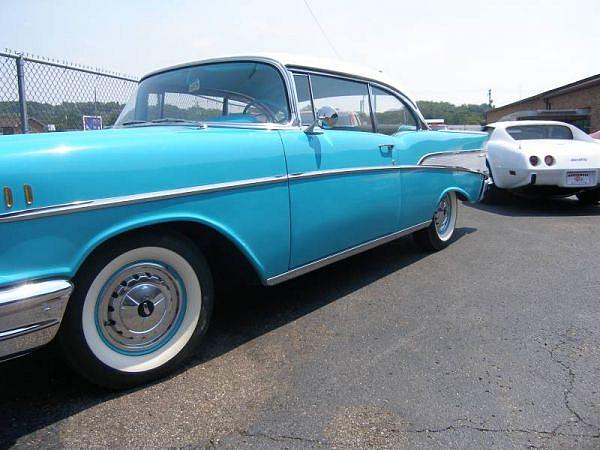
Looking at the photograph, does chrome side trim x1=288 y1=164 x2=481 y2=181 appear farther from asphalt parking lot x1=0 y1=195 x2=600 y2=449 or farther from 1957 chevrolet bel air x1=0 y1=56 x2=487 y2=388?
asphalt parking lot x1=0 y1=195 x2=600 y2=449

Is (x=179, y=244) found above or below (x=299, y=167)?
below

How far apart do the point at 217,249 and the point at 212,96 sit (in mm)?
1166

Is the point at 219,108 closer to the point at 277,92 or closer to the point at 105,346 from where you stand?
the point at 277,92

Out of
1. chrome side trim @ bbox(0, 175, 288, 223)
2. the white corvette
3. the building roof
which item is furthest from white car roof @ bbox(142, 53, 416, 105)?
the building roof

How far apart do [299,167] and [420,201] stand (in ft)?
5.49

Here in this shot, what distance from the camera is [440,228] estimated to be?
15.6ft

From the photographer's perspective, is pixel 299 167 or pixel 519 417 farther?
pixel 299 167

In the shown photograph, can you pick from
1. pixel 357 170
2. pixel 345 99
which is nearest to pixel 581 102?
pixel 345 99

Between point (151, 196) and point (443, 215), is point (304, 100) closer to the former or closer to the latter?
point (151, 196)

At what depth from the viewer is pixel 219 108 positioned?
10.4 feet

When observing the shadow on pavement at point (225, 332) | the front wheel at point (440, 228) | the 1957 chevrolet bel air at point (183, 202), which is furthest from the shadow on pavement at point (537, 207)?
the 1957 chevrolet bel air at point (183, 202)

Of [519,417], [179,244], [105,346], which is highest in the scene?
[179,244]

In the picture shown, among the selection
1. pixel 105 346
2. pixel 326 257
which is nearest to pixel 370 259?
pixel 326 257

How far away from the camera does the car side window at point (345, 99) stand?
10.9 ft
